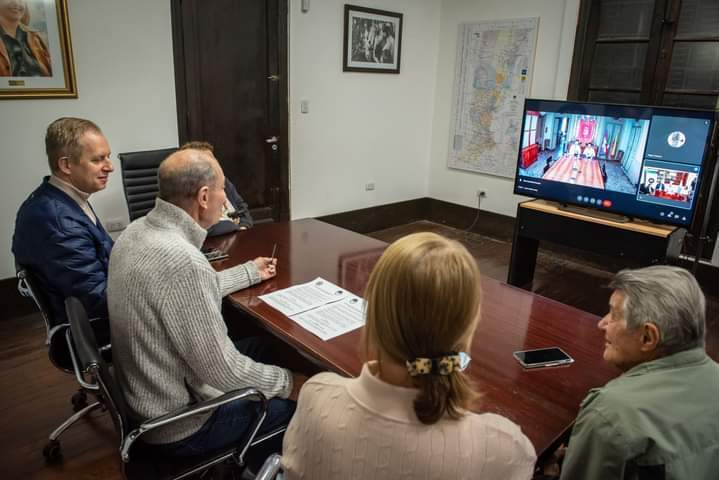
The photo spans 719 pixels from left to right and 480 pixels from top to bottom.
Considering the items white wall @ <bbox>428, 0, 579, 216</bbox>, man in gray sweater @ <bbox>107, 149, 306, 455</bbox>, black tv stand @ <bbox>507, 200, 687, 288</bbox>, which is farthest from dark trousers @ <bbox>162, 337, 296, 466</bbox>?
white wall @ <bbox>428, 0, 579, 216</bbox>

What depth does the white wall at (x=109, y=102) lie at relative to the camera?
3.00 metres

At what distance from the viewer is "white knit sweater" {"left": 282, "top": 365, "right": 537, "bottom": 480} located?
79cm

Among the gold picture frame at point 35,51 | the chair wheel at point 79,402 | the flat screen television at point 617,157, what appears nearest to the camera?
the chair wheel at point 79,402

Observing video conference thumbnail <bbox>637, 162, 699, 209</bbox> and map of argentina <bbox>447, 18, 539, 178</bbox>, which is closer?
video conference thumbnail <bbox>637, 162, 699, 209</bbox>

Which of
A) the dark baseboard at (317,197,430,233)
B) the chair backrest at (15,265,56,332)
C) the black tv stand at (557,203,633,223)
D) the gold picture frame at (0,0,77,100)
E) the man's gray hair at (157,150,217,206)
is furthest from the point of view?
the dark baseboard at (317,197,430,233)

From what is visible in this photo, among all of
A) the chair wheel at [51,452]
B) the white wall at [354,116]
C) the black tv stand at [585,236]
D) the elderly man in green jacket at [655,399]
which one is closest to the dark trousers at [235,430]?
the elderly man in green jacket at [655,399]

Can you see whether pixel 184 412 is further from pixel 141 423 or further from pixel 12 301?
pixel 12 301

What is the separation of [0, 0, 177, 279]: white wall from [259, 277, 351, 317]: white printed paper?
2109 millimetres

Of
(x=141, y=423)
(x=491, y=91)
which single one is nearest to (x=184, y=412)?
(x=141, y=423)

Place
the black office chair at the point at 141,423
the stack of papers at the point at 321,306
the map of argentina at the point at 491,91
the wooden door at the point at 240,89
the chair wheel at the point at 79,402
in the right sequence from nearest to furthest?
the black office chair at the point at 141,423 → the stack of papers at the point at 321,306 → the chair wheel at the point at 79,402 → the wooden door at the point at 240,89 → the map of argentina at the point at 491,91

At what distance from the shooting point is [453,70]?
5.13m

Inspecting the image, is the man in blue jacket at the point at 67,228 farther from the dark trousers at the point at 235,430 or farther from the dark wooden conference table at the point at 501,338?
the dark trousers at the point at 235,430

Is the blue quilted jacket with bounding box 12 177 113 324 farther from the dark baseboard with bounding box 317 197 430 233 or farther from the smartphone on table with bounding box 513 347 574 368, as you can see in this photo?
the dark baseboard with bounding box 317 197 430 233

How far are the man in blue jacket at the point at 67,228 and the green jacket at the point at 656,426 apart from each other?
65.7 inches
